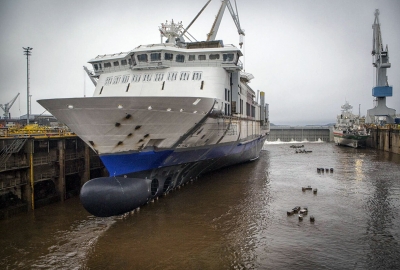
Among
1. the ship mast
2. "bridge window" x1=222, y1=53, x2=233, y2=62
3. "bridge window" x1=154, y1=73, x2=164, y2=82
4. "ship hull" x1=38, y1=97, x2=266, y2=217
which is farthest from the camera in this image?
the ship mast

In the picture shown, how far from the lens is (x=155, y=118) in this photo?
12.7 m

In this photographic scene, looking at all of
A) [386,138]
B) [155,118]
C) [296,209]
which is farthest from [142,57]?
[386,138]

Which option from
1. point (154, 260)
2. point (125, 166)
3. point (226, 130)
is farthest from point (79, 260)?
point (226, 130)

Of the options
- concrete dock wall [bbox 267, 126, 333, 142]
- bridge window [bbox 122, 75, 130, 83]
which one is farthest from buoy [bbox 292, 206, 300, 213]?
concrete dock wall [bbox 267, 126, 333, 142]

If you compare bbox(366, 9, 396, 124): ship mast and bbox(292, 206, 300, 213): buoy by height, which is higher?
bbox(366, 9, 396, 124): ship mast

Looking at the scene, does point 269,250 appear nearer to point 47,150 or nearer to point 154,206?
point 154,206

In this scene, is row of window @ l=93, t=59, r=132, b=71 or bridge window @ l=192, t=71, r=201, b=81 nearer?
bridge window @ l=192, t=71, r=201, b=81

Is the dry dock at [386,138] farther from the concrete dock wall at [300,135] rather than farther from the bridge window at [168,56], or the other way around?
the bridge window at [168,56]

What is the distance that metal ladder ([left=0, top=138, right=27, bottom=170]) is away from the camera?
1380 cm

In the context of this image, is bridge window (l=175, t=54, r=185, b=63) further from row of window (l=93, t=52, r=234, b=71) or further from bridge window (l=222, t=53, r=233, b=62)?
bridge window (l=222, t=53, r=233, b=62)

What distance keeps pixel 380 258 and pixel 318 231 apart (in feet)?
8.20

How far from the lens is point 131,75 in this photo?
1903 centimetres

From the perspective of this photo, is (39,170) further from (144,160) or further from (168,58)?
(168,58)

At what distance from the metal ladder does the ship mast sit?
51.4 m
